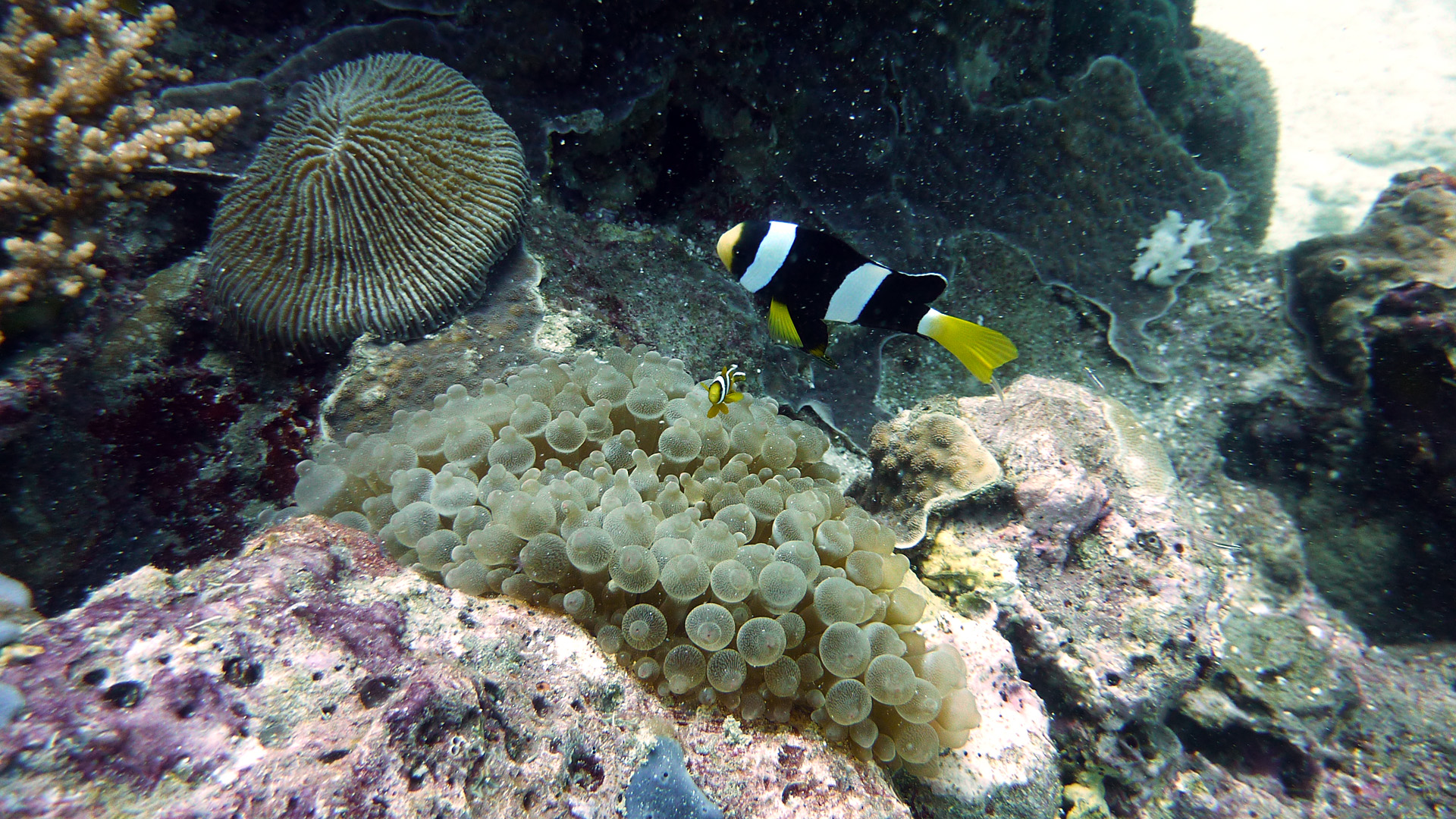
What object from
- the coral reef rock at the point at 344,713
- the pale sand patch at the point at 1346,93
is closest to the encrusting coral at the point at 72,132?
the coral reef rock at the point at 344,713

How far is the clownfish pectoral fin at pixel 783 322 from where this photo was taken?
2.25 m

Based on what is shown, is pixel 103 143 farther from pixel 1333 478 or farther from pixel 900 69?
pixel 1333 478

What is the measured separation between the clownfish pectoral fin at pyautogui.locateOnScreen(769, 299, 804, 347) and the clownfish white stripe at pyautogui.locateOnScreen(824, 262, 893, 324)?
13 centimetres

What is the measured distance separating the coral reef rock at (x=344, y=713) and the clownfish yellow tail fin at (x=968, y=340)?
1375 millimetres

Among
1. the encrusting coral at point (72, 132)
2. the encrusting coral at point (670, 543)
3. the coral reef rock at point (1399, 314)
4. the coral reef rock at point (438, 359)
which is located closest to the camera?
the encrusting coral at point (670, 543)

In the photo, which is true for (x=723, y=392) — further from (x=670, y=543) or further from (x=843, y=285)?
(x=670, y=543)

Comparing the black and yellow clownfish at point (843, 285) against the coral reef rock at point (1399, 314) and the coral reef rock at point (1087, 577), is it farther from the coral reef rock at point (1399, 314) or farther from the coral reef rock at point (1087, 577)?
the coral reef rock at point (1399, 314)

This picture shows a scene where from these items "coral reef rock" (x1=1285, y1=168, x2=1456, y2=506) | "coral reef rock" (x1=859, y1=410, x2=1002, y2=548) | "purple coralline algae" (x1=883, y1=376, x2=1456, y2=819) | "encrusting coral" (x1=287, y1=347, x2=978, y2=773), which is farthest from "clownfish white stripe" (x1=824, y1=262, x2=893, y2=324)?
"coral reef rock" (x1=1285, y1=168, x2=1456, y2=506)

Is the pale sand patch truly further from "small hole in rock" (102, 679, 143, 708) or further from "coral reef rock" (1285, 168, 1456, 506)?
"small hole in rock" (102, 679, 143, 708)

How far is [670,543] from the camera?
155cm

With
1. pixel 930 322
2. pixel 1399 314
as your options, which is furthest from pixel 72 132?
pixel 1399 314

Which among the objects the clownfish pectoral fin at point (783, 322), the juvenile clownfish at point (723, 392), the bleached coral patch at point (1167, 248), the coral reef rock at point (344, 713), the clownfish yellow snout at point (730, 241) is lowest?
A: the coral reef rock at point (344, 713)

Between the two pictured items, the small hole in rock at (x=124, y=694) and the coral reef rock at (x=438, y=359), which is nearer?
the small hole in rock at (x=124, y=694)

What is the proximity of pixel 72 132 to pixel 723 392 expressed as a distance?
2.74m
